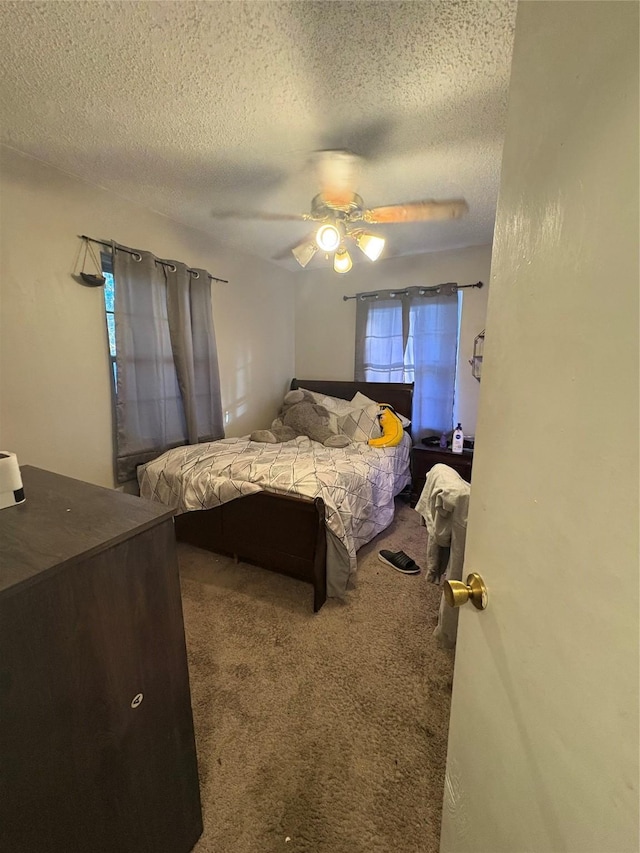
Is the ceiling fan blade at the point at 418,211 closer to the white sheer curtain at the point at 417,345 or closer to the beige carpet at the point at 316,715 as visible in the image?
the white sheer curtain at the point at 417,345

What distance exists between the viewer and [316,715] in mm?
1485

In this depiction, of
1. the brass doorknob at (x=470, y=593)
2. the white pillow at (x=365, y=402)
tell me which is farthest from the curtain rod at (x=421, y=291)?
the brass doorknob at (x=470, y=593)

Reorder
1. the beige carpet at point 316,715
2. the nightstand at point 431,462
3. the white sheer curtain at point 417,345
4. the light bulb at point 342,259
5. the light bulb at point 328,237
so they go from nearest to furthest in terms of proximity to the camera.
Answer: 1. the beige carpet at point 316,715
2. the light bulb at point 328,237
3. the light bulb at point 342,259
4. the nightstand at point 431,462
5. the white sheer curtain at point 417,345

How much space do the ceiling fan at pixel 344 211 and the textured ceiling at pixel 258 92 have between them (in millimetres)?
90

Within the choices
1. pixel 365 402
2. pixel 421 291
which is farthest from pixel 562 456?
pixel 421 291

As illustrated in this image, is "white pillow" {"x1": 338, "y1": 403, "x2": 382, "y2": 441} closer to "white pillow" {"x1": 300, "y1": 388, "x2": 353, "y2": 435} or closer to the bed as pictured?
"white pillow" {"x1": 300, "y1": 388, "x2": 353, "y2": 435}

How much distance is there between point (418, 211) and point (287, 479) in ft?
5.65

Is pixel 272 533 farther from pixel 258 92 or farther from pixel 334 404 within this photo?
pixel 258 92

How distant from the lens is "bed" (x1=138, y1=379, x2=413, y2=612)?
2.09 m

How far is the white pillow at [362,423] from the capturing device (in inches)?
135

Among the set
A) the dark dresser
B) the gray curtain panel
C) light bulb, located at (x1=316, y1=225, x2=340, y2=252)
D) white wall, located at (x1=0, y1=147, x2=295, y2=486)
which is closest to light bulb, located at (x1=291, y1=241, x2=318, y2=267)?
light bulb, located at (x1=316, y1=225, x2=340, y2=252)

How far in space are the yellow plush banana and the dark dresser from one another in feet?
8.27

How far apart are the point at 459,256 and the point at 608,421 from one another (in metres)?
3.63

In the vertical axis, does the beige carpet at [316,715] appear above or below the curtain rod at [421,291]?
below
